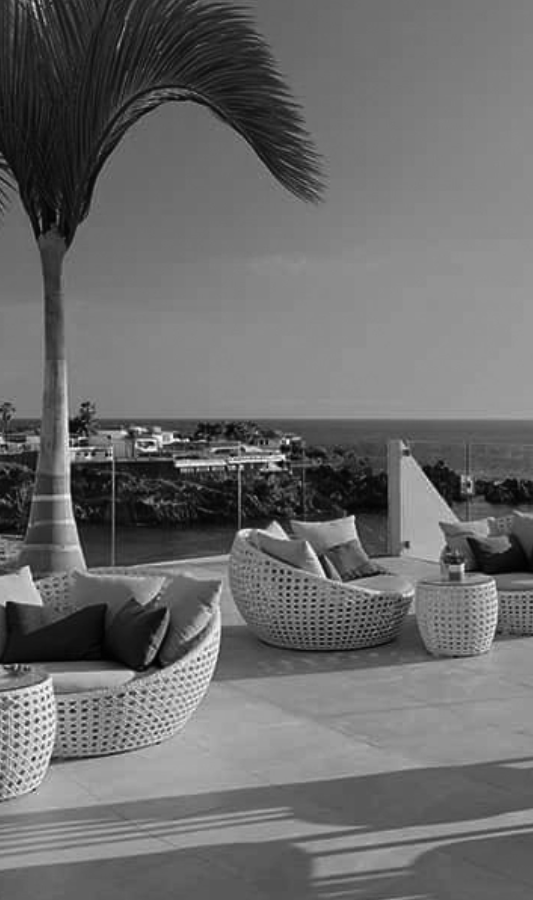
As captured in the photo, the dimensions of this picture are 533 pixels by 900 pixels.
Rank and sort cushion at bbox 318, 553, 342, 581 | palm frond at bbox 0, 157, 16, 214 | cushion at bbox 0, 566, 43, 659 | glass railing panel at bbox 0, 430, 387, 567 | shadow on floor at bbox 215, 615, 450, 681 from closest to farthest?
cushion at bbox 0, 566, 43, 659
shadow on floor at bbox 215, 615, 450, 681
cushion at bbox 318, 553, 342, 581
palm frond at bbox 0, 157, 16, 214
glass railing panel at bbox 0, 430, 387, 567

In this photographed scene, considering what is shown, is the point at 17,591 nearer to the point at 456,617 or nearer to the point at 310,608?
the point at 310,608

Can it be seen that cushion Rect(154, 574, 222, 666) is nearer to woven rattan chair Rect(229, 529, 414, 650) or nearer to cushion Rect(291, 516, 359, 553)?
woven rattan chair Rect(229, 529, 414, 650)

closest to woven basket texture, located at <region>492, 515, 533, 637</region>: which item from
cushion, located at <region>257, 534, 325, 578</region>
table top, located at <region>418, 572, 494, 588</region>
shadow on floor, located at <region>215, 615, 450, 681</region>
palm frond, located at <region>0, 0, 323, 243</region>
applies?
table top, located at <region>418, 572, 494, 588</region>

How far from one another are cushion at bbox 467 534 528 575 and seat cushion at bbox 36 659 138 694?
3.09 meters

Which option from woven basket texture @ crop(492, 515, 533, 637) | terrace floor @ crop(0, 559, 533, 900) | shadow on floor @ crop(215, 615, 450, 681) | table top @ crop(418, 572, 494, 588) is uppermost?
table top @ crop(418, 572, 494, 588)

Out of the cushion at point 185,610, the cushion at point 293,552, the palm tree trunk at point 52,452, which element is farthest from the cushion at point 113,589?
the palm tree trunk at point 52,452

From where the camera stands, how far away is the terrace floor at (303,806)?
2.85 metres

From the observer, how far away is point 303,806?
3.39 metres

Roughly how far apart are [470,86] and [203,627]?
404 inches

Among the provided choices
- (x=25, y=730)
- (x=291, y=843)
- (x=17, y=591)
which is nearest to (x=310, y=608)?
(x=17, y=591)

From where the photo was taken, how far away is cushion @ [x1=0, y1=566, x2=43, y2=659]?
446 centimetres

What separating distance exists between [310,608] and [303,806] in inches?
89.2

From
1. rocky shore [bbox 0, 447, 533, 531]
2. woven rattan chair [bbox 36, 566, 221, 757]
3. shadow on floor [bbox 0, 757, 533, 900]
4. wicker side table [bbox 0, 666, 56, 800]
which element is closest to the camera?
shadow on floor [bbox 0, 757, 533, 900]

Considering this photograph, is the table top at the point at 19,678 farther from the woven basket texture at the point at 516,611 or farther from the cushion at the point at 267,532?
the woven basket texture at the point at 516,611
